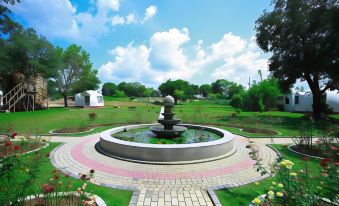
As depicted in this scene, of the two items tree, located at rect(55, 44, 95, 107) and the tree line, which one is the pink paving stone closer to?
the tree line

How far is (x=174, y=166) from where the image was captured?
599 centimetres

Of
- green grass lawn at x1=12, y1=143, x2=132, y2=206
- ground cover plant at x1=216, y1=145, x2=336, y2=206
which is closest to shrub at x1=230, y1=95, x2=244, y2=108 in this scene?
ground cover plant at x1=216, y1=145, x2=336, y2=206

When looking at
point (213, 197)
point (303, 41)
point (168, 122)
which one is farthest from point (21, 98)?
point (303, 41)

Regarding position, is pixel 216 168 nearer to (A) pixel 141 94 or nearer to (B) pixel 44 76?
(B) pixel 44 76

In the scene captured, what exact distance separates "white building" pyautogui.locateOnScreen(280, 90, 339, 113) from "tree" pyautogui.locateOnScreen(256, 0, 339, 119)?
10900 millimetres

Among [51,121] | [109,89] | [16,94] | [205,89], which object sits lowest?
[51,121]

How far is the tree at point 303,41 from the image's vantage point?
15.9 metres

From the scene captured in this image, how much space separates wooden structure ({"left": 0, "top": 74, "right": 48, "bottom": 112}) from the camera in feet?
87.7

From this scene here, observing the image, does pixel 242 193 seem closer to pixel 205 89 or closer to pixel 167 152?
pixel 167 152

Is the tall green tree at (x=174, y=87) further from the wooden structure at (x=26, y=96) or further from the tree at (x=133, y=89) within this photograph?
the wooden structure at (x=26, y=96)

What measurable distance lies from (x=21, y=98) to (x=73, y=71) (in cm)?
1010

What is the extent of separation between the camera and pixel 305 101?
30.0 m

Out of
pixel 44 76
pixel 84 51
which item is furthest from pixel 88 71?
pixel 44 76

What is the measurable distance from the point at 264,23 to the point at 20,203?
2381 cm
